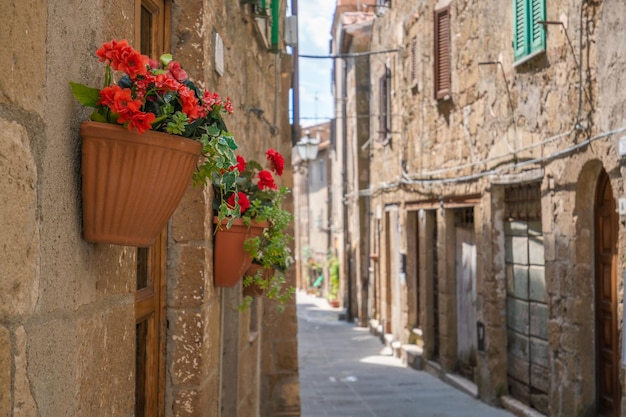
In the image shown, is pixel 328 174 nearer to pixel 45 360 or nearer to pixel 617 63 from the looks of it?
pixel 617 63

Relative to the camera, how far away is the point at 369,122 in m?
19.2

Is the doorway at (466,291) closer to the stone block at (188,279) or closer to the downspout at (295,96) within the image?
the downspout at (295,96)

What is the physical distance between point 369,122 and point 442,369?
8960 millimetres

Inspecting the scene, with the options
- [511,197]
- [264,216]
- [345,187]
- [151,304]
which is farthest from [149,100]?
[345,187]

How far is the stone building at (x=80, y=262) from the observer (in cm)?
142

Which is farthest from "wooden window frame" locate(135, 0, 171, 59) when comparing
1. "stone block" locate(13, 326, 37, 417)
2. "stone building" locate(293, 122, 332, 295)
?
"stone building" locate(293, 122, 332, 295)

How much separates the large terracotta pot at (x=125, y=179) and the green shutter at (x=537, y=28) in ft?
20.7

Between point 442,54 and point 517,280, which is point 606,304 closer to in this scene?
point 517,280

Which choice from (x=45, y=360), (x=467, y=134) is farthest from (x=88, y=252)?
(x=467, y=134)

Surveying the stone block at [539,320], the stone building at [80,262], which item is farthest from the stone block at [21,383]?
the stone block at [539,320]

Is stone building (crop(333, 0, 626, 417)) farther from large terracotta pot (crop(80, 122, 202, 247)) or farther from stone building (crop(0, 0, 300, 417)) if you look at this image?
large terracotta pot (crop(80, 122, 202, 247))

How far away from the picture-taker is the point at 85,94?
1.71 m

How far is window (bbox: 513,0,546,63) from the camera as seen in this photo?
7.55 m

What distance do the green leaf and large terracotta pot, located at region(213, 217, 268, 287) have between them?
1.92 meters
